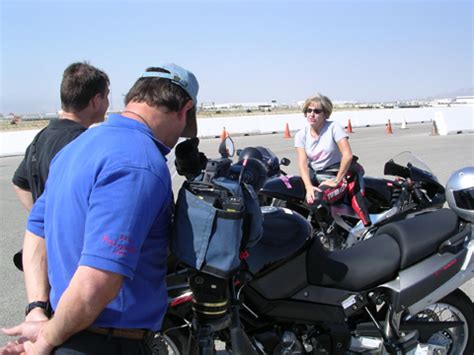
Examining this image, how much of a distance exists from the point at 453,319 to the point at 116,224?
268 centimetres

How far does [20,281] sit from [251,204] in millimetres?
4091

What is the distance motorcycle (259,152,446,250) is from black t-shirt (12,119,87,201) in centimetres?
259

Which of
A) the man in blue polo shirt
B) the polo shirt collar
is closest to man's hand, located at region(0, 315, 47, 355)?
the man in blue polo shirt

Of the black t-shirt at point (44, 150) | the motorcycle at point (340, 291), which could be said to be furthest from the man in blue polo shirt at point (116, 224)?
the black t-shirt at point (44, 150)

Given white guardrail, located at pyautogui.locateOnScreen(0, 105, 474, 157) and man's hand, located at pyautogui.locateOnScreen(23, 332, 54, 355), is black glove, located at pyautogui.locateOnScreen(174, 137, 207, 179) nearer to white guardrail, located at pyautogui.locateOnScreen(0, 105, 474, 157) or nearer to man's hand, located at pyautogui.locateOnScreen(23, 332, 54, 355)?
man's hand, located at pyautogui.locateOnScreen(23, 332, 54, 355)

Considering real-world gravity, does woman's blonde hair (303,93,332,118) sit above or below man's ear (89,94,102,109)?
below

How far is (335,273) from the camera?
2.73 m

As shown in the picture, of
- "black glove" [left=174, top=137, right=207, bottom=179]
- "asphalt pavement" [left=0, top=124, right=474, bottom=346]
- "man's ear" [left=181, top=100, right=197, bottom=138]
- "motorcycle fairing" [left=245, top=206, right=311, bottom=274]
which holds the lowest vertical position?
"asphalt pavement" [left=0, top=124, right=474, bottom=346]

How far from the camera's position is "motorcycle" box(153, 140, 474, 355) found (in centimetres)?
265

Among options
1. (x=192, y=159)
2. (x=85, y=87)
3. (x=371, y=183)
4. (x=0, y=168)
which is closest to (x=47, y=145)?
(x=85, y=87)

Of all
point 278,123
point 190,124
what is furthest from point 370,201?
point 278,123

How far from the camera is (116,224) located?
152cm

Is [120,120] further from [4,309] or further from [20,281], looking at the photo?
[20,281]

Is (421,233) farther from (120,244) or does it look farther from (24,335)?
(24,335)
